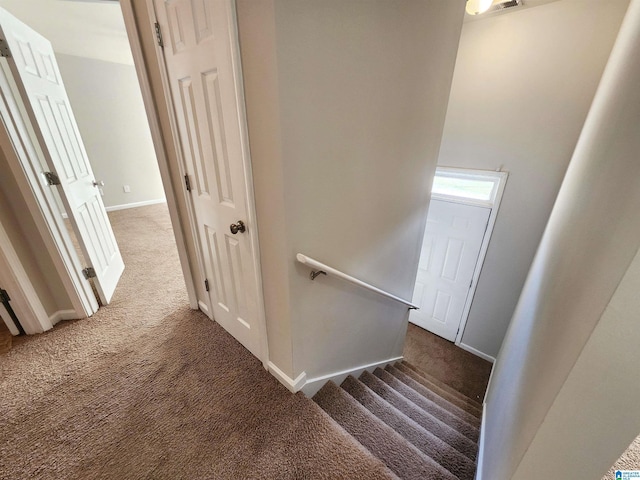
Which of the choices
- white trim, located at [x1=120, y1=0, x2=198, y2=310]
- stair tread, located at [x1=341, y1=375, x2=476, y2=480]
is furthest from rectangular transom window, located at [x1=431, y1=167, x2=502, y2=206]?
white trim, located at [x1=120, y1=0, x2=198, y2=310]

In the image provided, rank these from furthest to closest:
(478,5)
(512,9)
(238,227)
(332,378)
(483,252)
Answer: (483,252) → (512,9) → (332,378) → (478,5) → (238,227)

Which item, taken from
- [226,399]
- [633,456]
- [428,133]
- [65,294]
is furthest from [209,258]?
[633,456]

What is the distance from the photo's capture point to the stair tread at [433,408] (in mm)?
1717

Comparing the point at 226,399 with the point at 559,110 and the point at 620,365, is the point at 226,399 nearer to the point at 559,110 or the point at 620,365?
the point at 620,365

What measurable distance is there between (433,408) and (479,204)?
189cm

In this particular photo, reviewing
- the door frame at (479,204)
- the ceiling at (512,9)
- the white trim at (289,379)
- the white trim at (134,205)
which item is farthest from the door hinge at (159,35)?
the white trim at (134,205)

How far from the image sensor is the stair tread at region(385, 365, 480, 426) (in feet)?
6.11

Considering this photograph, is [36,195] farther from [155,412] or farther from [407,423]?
[407,423]

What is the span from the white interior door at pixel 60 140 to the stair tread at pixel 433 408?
2435mm

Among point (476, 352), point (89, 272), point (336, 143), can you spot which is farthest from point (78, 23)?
point (476, 352)

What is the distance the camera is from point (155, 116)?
1.50m

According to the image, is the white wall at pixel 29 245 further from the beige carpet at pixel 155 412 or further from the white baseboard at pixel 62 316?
the beige carpet at pixel 155 412

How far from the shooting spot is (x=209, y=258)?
170 centimetres

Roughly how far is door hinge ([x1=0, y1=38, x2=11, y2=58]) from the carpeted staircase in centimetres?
271
